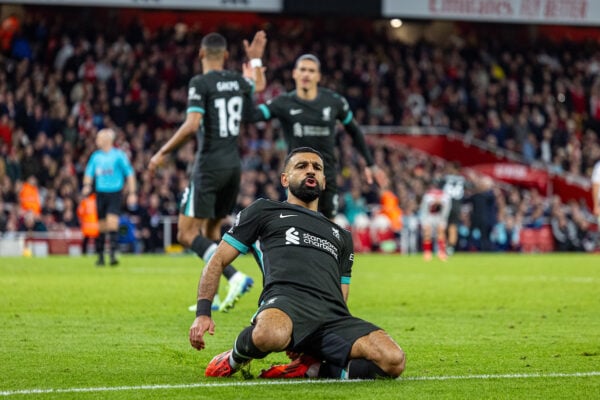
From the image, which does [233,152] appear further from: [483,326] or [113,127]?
[113,127]

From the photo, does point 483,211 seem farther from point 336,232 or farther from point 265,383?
point 265,383

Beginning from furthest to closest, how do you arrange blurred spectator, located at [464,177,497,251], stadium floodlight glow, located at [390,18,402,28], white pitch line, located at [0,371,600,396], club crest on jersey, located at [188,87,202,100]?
stadium floodlight glow, located at [390,18,402,28] < blurred spectator, located at [464,177,497,251] < club crest on jersey, located at [188,87,202,100] < white pitch line, located at [0,371,600,396]

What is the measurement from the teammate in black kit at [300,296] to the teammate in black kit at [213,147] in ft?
13.5

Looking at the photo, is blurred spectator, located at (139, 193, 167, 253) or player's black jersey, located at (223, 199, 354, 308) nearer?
player's black jersey, located at (223, 199, 354, 308)

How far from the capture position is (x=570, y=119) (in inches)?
1518

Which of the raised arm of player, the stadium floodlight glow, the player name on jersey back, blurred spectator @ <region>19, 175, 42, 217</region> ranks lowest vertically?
blurred spectator @ <region>19, 175, 42, 217</region>

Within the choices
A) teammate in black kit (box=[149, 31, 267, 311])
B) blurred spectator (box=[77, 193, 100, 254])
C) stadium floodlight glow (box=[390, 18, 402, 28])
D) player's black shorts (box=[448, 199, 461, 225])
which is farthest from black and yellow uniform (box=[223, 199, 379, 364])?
stadium floodlight glow (box=[390, 18, 402, 28])

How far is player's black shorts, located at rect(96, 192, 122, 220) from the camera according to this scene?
A: 1955 centimetres

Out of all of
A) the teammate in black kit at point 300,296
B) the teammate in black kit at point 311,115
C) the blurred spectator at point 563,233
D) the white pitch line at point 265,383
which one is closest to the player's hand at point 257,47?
the teammate in black kit at point 311,115

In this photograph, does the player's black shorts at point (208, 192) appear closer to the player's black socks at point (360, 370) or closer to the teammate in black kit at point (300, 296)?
the teammate in black kit at point (300, 296)

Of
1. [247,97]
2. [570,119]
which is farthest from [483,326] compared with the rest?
[570,119]

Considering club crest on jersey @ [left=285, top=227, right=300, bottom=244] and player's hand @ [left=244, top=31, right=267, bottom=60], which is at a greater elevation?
player's hand @ [left=244, top=31, right=267, bottom=60]

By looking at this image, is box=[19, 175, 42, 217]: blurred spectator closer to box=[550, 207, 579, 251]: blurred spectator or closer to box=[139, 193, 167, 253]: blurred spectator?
box=[139, 193, 167, 253]: blurred spectator

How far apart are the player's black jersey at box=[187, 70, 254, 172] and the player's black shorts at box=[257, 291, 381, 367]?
191 inches
